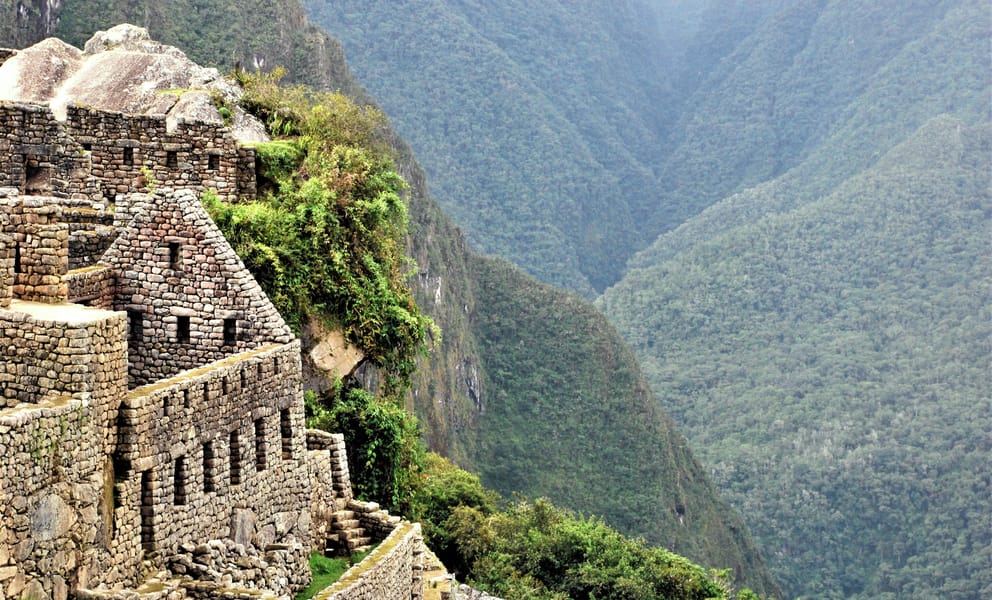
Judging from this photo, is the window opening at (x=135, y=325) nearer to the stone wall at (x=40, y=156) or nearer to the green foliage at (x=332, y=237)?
the green foliage at (x=332, y=237)

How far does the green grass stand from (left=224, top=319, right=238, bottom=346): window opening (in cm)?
291

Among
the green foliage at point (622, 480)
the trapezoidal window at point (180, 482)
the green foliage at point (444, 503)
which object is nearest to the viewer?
the trapezoidal window at point (180, 482)

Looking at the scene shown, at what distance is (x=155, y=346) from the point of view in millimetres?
18703

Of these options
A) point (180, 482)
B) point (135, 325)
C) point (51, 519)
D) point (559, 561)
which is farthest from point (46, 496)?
point (559, 561)

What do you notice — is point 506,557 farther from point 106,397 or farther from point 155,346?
point 106,397

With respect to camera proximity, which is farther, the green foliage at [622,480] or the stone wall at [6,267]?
the green foliage at [622,480]

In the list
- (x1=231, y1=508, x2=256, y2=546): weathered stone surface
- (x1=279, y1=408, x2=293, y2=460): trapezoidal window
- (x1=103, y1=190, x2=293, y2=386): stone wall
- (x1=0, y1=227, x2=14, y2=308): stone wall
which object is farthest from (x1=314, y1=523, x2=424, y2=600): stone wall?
(x1=0, y1=227, x2=14, y2=308): stone wall

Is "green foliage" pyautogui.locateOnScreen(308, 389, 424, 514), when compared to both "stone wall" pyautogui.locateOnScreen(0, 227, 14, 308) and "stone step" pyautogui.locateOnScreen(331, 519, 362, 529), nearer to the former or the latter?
"stone step" pyautogui.locateOnScreen(331, 519, 362, 529)

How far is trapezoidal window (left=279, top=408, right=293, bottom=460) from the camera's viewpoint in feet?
61.9

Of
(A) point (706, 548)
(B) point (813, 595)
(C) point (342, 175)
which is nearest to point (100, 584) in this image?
(C) point (342, 175)

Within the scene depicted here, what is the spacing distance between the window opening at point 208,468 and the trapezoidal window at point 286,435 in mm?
2136

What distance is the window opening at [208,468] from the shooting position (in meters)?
16.7

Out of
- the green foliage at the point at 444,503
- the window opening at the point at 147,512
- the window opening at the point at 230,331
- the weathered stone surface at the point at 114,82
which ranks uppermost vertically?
the weathered stone surface at the point at 114,82

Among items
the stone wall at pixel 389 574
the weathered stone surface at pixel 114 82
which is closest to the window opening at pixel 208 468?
the stone wall at pixel 389 574
